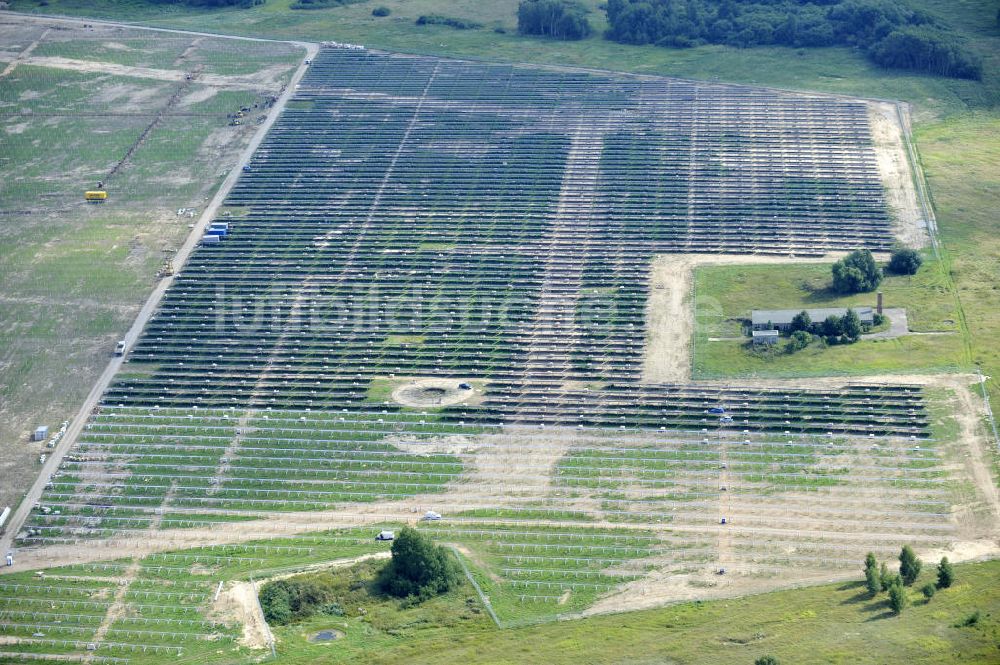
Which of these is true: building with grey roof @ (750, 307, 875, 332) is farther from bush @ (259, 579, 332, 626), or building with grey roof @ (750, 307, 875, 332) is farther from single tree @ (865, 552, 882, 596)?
bush @ (259, 579, 332, 626)

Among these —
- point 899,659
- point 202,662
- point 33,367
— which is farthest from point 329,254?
point 899,659

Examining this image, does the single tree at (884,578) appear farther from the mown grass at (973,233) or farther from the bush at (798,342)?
the bush at (798,342)

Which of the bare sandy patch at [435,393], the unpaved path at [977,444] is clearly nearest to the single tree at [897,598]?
the unpaved path at [977,444]

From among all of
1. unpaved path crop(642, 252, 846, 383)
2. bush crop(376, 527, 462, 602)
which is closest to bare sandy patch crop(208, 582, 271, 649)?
bush crop(376, 527, 462, 602)

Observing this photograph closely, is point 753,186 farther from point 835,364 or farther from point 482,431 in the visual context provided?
point 482,431

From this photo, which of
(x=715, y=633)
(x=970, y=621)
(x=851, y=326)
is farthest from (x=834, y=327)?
(x=715, y=633)

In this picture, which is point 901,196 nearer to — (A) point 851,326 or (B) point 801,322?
(A) point 851,326

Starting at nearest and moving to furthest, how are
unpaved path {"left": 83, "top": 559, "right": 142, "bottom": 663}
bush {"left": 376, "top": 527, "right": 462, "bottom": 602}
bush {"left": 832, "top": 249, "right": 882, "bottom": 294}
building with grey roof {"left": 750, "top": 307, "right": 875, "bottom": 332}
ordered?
bush {"left": 376, "top": 527, "right": 462, "bottom": 602} < unpaved path {"left": 83, "top": 559, "right": 142, "bottom": 663} < building with grey roof {"left": 750, "top": 307, "right": 875, "bottom": 332} < bush {"left": 832, "top": 249, "right": 882, "bottom": 294}
